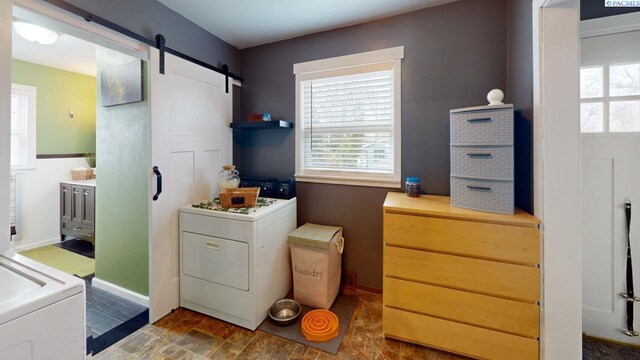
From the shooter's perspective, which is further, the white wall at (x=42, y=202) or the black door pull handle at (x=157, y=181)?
the white wall at (x=42, y=202)

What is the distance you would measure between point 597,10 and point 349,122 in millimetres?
1702

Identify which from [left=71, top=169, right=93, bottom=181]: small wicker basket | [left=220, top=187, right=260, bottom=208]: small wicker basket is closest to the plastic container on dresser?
[left=220, top=187, right=260, bottom=208]: small wicker basket

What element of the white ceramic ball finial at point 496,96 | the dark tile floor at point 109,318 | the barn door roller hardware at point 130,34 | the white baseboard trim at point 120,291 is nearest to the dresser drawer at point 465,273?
the white ceramic ball finial at point 496,96

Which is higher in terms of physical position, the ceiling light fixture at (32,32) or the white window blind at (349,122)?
the ceiling light fixture at (32,32)

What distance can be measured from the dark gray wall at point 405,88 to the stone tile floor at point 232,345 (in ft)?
2.00

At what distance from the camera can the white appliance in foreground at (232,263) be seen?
6.09ft

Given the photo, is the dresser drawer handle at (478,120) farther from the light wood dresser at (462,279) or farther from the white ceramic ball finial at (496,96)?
the light wood dresser at (462,279)

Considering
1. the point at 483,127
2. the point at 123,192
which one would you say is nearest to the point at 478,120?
the point at 483,127

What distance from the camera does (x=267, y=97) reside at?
2676 millimetres

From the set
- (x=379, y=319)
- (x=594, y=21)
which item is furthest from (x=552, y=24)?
(x=379, y=319)

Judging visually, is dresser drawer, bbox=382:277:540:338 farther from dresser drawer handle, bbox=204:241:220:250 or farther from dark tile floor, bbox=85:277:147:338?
dark tile floor, bbox=85:277:147:338

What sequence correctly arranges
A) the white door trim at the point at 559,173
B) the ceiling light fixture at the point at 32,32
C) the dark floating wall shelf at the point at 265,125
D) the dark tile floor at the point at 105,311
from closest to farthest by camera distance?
the white door trim at the point at 559,173, the dark tile floor at the point at 105,311, the ceiling light fixture at the point at 32,32, the dark floating wall shelf at the point at 265,125

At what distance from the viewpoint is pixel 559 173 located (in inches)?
53.4

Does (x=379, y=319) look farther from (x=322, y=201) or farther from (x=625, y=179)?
(x=625, y=179)
